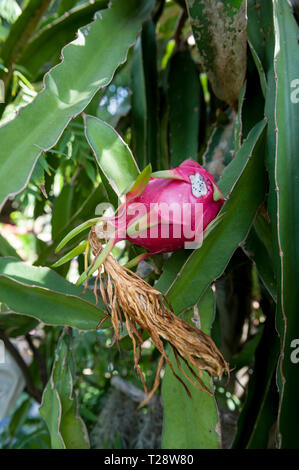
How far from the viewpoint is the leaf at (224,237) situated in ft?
1.65

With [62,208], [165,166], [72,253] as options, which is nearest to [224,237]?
[72,253]

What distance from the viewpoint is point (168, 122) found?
90 cm

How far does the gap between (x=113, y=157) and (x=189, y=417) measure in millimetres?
316

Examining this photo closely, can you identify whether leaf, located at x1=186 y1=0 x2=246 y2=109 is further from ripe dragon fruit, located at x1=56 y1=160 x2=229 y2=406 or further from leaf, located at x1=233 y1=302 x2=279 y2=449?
leaf, located at x1=233 y1=302 x2=279 y2=449

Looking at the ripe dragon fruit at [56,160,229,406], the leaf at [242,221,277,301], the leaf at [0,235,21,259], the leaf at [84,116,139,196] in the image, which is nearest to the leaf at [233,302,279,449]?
the leaf at [242,221,277,301]

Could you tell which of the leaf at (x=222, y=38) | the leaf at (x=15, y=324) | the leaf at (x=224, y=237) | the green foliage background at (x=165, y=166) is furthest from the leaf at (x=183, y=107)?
the leaf at (x=15, y=324)

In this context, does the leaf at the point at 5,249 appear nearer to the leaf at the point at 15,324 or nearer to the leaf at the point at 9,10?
the leaf at the point at 15,324

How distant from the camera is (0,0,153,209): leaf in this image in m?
0.52

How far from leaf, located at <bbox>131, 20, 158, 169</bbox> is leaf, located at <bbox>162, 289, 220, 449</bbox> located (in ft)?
1.23

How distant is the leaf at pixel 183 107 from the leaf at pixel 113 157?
0.89 feet

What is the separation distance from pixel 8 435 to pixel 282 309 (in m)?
1.04

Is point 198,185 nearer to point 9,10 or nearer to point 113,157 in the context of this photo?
point 113,157

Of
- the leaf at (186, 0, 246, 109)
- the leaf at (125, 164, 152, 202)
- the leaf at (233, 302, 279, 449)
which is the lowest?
the leaf at (233, 302, 279, 449)

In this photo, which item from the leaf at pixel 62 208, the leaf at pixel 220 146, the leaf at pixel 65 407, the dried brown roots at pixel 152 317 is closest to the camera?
the dried brown roots at pixel 152 317
